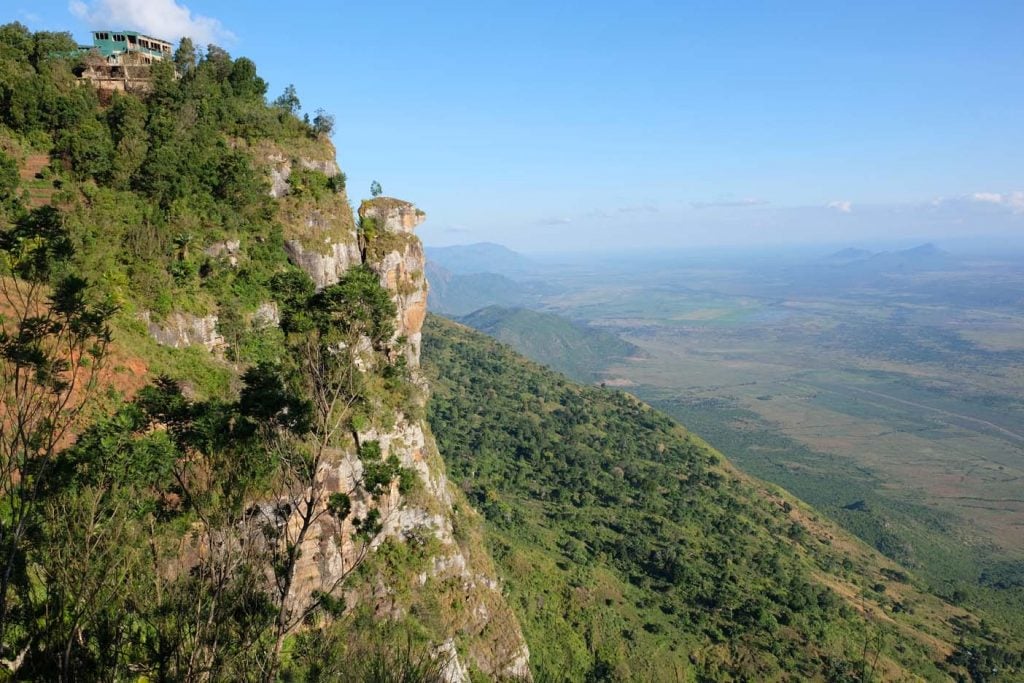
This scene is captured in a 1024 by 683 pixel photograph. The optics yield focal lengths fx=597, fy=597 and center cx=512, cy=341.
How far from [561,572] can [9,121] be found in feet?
133

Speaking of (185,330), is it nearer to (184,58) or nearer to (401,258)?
(401,258)

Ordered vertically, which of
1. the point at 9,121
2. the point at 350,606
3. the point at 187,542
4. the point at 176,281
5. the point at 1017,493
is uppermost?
the point at 9,121

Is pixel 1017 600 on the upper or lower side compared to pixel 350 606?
lower

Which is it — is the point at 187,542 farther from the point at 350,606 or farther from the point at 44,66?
the point at 44,66

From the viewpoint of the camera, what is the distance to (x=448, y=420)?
230ft

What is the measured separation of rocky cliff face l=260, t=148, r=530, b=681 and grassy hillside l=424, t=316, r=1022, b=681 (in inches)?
270

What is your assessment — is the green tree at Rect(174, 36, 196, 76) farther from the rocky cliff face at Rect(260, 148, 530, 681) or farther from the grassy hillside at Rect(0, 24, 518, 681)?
the rocky cliff face at Rect(260, 148, 530, 681)

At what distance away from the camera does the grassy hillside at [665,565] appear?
129 ft

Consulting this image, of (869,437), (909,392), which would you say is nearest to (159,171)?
(869,437)

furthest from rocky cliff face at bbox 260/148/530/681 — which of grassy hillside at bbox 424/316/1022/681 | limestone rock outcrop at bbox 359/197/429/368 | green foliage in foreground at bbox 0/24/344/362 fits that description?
grassy hillside at bbox 424/316/1022/681

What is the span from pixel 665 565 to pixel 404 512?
34.8m

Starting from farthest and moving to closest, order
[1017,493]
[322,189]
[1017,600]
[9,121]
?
[1017,493], [1017,600], [322,189], [9,121]

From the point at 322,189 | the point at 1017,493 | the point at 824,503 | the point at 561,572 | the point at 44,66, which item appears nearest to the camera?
the point at 44,66

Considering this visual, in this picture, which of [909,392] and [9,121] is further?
[909,392]
